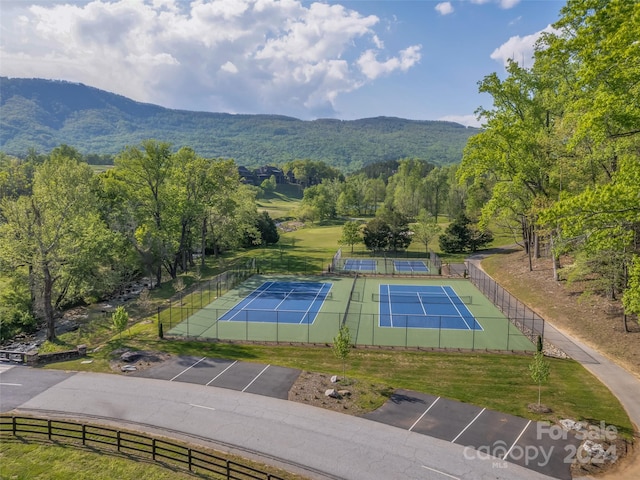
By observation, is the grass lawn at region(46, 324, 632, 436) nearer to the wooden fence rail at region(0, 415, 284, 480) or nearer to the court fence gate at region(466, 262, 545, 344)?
the court fence gate at region(466, 262, 545, 344)

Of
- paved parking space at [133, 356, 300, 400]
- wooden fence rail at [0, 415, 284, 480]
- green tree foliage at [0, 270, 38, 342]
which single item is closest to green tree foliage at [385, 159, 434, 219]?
green tree foliage at [0, 270, 38, 342]

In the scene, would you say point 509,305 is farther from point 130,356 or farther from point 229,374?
point 130,356

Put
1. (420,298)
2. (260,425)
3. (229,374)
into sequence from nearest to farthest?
(260,425), (229,374), (420,298)

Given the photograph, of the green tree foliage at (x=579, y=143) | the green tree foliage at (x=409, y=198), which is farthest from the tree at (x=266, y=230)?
the green tree foliage at (x=579, y=143)

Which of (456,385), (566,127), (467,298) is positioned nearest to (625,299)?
(456,385)

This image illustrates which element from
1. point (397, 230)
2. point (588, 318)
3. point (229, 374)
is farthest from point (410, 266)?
point (229, 374)

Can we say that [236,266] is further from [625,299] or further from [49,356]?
[625,299]

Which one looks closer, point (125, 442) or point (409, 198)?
point (125, 442)
